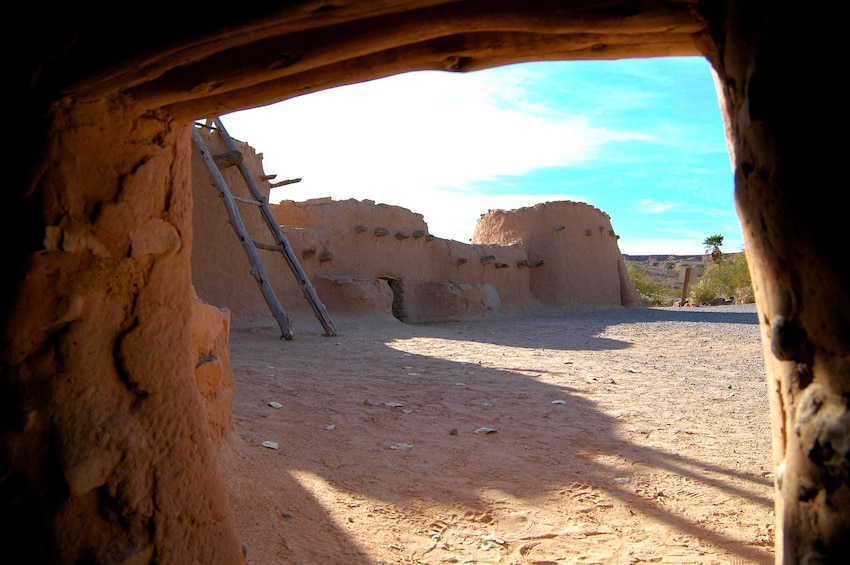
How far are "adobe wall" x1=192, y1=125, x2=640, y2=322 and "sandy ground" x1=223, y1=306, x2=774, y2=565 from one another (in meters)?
2.31

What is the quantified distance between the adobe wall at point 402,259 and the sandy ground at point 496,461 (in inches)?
90.8

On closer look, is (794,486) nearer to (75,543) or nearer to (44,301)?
(75,543)

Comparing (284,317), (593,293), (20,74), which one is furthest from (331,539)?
(593,293)

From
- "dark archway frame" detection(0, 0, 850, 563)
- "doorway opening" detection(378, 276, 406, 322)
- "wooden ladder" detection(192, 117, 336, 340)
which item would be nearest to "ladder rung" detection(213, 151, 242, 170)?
"wooden ladder" detection(192, 117, 336, 340)

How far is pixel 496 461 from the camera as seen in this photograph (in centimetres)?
362

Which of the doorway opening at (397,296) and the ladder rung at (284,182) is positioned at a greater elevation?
the ladder rung at (284,182)

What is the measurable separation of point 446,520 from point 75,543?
5.32ft

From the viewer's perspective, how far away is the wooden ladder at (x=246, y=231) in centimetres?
809

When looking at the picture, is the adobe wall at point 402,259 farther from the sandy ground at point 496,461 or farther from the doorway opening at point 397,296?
the sandy ground at point 496,461

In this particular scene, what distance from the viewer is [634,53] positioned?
5.46 ft

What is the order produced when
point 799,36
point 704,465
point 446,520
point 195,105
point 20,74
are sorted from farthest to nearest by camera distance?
point 704,465
point 446,520
point 195,105
point 20,74
point 799,36

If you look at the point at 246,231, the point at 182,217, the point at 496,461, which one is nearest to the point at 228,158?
the point at 246,231

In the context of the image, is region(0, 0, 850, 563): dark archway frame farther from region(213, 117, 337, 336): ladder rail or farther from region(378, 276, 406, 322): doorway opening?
region(378, 276, 406, 322): doorway opening

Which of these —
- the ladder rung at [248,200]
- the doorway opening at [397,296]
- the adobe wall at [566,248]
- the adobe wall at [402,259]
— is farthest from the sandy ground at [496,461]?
the adobe wall at [566,248]
